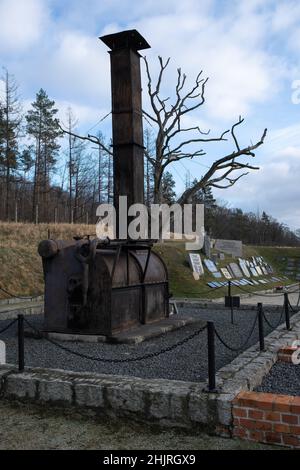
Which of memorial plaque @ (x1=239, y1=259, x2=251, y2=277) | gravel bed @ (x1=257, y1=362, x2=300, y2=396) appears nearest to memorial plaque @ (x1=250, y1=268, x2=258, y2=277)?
memorial plaque @ (x1=239, y1=259, x2=251, y2=277)

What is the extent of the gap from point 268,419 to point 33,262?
1704 centimetres

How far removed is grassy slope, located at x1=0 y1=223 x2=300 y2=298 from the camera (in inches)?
693

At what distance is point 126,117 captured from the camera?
8.84 meters

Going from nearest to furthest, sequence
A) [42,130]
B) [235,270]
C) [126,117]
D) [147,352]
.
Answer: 1. [147,352]
2. [126,117]
3. [235,270]
4. [42,130]

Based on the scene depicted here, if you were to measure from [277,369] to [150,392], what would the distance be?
6.89 ft

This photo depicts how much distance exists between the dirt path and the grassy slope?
11.8m

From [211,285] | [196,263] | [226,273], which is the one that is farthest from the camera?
[226,273]

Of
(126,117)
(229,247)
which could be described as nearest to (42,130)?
(229,247)

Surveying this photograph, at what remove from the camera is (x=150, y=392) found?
4289mm

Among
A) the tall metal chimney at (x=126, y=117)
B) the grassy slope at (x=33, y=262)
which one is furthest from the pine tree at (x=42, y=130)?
the tall metal chimney at (x=126, y=117)

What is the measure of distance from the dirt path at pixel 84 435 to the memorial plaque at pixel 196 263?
57.9 ft

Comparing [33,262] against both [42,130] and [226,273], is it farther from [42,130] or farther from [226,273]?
[42,130]

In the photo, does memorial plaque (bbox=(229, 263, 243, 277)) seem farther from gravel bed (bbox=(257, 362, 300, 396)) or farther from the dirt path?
the dirt path
